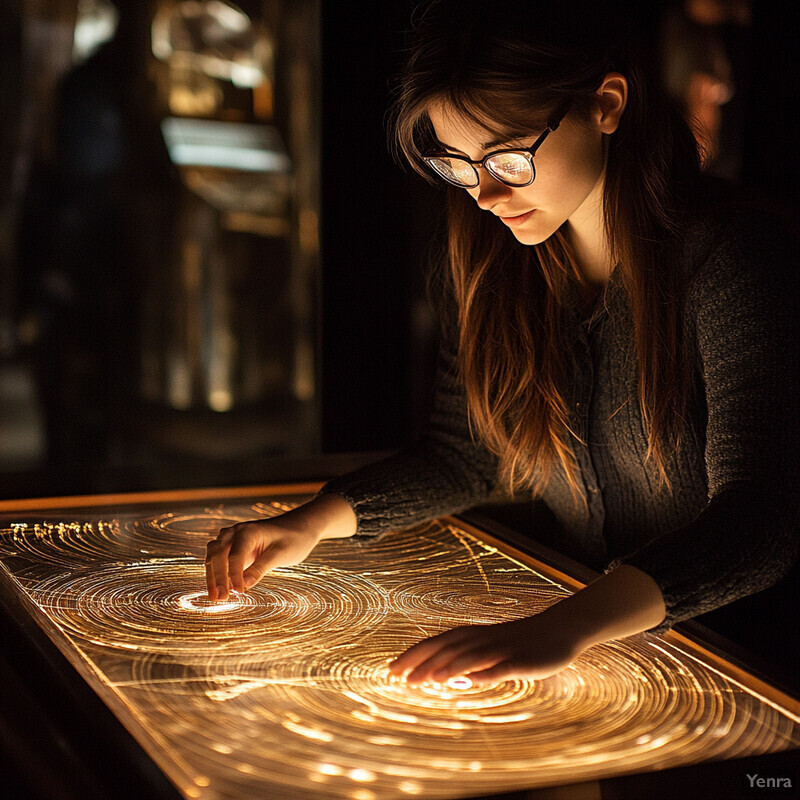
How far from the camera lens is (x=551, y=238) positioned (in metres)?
1.39

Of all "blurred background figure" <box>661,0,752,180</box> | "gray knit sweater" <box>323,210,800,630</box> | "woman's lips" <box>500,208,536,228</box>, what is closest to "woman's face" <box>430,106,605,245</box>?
"woman's lips" <box>500,208,536,228</box>

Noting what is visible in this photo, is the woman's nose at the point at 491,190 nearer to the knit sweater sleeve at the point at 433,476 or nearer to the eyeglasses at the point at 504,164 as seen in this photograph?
the eyeglasses at the point at 504,164

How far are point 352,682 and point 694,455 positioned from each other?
1.99ft

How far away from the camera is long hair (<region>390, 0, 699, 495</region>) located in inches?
43.4

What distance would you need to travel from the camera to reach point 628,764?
722 millimetres

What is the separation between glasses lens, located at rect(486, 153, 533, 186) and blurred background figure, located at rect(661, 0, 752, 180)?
2.30 metres

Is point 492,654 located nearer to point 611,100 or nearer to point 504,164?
point 504,164

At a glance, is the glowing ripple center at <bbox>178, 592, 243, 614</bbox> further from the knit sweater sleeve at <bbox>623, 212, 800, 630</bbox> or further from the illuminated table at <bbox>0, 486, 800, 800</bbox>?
the knit sweater sleeve at <bbox>623, 212, 800, 630</bbox>

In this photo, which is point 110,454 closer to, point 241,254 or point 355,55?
point 241,254

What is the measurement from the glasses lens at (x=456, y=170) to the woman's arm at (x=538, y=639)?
0.49 metres

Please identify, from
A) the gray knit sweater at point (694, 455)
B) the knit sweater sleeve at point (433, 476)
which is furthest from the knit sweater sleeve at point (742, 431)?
the knit sweater sleeve at point (433, 476)

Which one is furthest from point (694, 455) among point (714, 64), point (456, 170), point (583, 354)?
point (714, 64)

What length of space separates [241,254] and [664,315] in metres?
2.78

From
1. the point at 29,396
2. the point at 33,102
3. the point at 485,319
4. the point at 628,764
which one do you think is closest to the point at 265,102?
the point at 33,102
